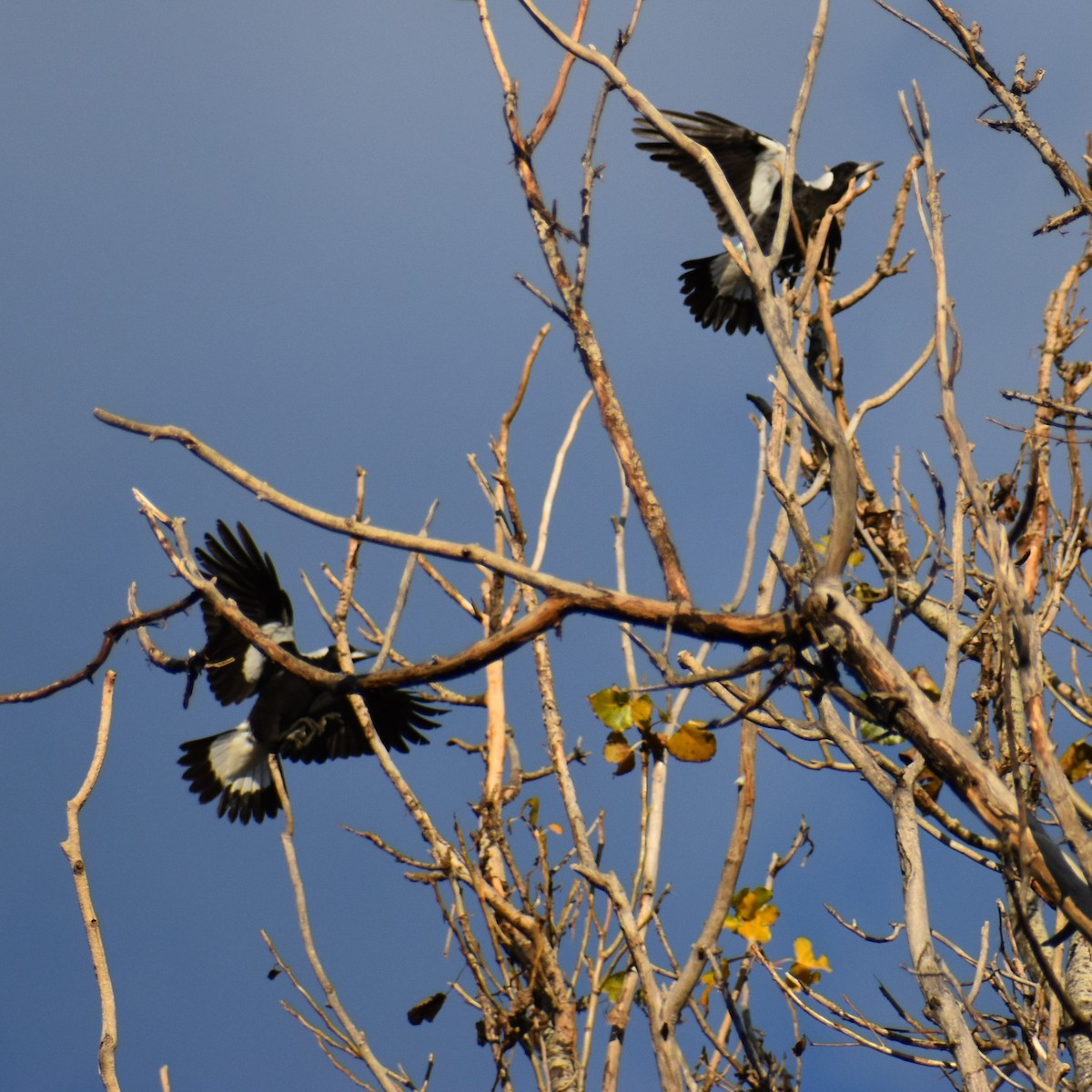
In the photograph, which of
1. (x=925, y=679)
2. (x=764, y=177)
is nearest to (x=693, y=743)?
(x=925, y=679)

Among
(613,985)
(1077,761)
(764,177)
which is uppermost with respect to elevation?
(764,177)

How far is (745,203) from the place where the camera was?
6945 mm

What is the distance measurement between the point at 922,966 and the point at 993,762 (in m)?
0.68

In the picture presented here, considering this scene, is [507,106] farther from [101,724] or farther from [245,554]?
[245,554]

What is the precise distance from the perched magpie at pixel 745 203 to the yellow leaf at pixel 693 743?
Result: 414 cm

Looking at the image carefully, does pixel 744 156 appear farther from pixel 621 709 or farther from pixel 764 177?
pixel 621 709

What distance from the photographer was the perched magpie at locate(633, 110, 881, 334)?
6762 millimetres

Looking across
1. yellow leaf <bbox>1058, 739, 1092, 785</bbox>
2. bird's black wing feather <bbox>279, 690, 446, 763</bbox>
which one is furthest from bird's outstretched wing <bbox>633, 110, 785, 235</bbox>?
yellow leaf <bbox>1058, 739, 1092, 785</bbox>

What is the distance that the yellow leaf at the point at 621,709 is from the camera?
2.82 meters

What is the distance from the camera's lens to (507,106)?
326 cm

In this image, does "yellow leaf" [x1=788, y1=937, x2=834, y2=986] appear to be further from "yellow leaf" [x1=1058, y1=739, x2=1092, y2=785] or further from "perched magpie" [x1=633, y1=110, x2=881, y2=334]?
"perched magpie" [x1=633, y1=110, x2=881, y2=334]

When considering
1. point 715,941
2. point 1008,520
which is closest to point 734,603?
point 715,941

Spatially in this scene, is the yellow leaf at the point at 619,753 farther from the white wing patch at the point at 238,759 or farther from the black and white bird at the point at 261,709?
the white wing patch at the point at 238,759

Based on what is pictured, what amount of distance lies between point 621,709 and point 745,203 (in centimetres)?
480
